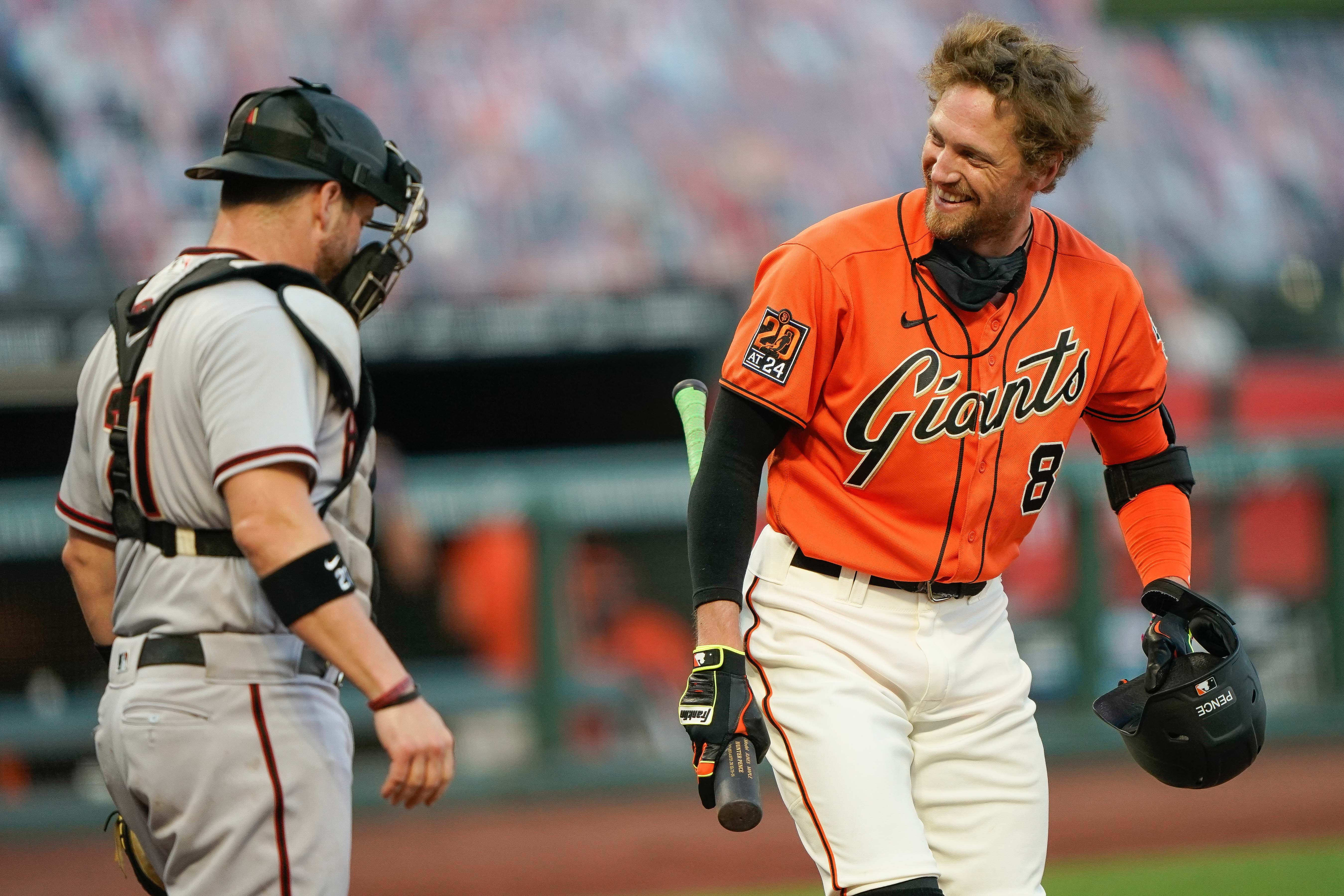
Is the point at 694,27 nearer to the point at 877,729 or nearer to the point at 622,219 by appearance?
the point at 622,219

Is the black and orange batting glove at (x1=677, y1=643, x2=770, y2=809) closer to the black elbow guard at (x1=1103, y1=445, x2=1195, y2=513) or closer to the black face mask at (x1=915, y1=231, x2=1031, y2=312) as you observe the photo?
the black face mask at (x1=915, y1=231, x2=1031, y2=312)

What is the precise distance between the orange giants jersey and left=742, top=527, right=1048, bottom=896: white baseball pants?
83 mm

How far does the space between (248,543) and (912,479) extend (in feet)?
3.48

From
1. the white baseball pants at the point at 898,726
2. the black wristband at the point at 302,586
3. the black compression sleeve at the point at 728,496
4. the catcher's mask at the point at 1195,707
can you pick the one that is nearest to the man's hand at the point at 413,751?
the black wristband at the point at 302,586

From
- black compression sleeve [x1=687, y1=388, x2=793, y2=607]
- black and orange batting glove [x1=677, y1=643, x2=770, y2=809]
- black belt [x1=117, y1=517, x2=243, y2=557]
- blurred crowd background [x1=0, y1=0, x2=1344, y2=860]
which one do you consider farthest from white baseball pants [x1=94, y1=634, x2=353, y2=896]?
blurred crowd background [x1=0, y1=0, x2=1344, y2=860]

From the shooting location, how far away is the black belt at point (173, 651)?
2.07 m

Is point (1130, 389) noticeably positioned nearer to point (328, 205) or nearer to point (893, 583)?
point (893, 583)

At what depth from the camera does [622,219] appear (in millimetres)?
8312

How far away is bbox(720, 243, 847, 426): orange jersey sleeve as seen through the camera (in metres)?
2.22

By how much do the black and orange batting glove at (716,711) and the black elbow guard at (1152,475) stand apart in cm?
88

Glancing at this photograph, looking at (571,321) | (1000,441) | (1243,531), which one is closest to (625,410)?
(571,321)

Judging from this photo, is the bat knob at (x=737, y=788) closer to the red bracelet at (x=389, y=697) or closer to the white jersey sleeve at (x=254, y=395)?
the red bracelet at (x=389, y=697)

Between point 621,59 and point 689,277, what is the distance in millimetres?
1694

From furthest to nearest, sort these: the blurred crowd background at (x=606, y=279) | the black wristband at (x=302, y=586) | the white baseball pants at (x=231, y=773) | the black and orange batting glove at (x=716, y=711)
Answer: the blurred crowd background at (x=606, y=279) < the black and orange batting glove at (x=716, y=711) < the white baseball pants at (x=231, y=773) < the black wristband at (x=302, y=586)
